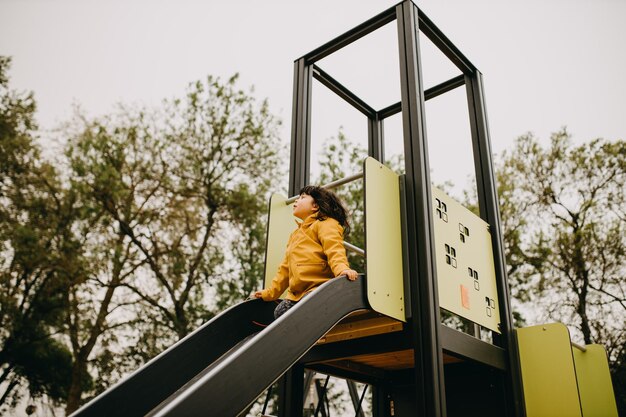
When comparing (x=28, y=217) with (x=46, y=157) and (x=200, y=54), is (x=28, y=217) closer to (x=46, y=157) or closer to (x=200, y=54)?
(x=46, y=157)

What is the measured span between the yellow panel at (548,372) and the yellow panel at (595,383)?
1154mm

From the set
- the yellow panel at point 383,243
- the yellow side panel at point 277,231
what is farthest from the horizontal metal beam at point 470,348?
the yellow side panel at point 277,231

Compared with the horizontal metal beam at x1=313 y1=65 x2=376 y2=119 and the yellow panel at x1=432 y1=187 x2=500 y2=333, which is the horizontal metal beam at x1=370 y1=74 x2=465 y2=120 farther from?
the yellow panel at x1=432 y1=187 x2=500 y2=333

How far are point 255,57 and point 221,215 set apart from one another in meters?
8.56

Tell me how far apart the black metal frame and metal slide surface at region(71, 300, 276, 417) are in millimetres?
1146

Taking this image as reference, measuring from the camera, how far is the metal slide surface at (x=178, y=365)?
2455 mm

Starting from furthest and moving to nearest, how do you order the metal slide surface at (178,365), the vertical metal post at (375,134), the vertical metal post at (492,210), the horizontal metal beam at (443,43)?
the vertical metal post at (375,134)
the horizontal metal beam at (443,43)
the vertical metal post at (492,210)
the metal slide surface at (178,365)

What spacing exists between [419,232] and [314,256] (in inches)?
29.4

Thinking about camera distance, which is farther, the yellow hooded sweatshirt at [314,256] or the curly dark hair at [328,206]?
the curly dark hair at [328,206]

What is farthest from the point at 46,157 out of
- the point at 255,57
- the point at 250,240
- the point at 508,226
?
the point at 508,226

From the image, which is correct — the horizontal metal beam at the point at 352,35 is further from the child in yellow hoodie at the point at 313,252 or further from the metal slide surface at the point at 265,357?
the metal slide surface at the point at 265,357

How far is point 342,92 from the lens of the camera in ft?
19.1

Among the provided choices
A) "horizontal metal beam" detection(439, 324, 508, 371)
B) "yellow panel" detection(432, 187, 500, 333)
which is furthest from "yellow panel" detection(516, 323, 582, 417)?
"yellow panel" detection(432, 187, 500, 333)

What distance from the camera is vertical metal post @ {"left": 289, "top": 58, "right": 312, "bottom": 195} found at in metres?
4.49
